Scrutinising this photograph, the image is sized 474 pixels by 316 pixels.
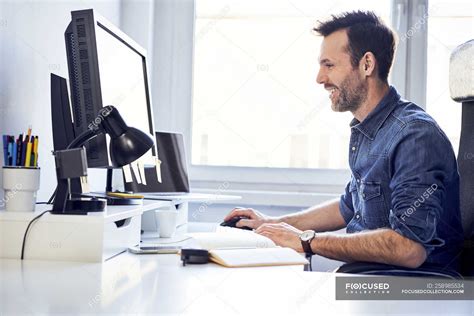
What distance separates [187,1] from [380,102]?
121 centimetres

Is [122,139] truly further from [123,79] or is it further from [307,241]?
[307,241]

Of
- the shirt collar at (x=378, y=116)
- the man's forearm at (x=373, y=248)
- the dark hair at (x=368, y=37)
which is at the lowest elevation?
the man's forearm at (x=373, y=248)

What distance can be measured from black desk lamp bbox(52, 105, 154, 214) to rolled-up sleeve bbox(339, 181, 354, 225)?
94 cm

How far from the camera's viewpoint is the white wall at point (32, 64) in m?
1.32

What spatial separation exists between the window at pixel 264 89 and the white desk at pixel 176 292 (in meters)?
1.38

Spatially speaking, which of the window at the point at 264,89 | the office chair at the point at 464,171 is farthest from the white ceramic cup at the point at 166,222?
the window at the point at 264,89

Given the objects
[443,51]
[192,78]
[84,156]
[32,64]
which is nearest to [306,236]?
[84,156]

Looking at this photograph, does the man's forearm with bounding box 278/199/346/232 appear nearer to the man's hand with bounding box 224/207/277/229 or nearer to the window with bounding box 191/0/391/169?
the man's hand with bounding box 224/207/277/229

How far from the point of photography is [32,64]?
1470 millimetres

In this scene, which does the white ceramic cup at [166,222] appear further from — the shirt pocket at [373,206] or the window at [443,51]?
the window at [443,51]

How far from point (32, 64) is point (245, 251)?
78 centimetres

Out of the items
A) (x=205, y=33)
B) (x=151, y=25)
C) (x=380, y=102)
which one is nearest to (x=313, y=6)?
(x=205, y=33)

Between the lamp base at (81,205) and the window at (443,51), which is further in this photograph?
the window at (443,51)

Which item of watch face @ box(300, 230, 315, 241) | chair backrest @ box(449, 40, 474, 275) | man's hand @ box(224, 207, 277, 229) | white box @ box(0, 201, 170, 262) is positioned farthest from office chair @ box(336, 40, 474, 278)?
white box @ box(0, 201, 170, 262)
